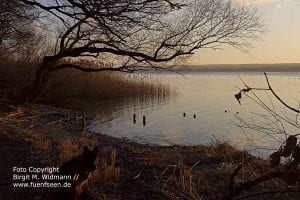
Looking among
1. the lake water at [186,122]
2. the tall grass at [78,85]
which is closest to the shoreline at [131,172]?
the lake water at [186,122]

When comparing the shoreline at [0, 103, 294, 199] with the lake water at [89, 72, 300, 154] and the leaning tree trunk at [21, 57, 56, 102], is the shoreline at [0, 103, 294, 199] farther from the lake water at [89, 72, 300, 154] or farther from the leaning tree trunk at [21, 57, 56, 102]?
the leaning tree trunk at [21, 57, 56, 102]

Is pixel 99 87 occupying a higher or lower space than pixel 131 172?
higher

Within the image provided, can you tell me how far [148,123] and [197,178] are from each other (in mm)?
14391

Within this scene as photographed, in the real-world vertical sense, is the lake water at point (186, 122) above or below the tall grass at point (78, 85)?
below

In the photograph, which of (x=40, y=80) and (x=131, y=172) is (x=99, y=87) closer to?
(x=40, y=80)

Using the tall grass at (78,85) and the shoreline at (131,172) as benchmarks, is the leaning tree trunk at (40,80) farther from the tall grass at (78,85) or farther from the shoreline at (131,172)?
the shoreline at (131,172)

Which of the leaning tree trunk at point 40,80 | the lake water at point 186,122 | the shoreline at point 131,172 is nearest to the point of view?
the shoreline at point 131,172

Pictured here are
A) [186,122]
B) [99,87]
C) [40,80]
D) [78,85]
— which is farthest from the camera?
[99,87]

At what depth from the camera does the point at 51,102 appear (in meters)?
25.1

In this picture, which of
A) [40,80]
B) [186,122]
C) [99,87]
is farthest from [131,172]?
[99,87]

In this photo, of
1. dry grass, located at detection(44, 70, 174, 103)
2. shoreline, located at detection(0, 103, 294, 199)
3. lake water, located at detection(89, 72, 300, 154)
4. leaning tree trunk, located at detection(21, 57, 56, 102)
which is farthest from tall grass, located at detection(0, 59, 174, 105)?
shoreline, located at detection(0, 103, 294, 199)

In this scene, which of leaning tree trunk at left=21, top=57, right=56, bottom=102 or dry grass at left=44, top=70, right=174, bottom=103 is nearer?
leaning tree trunk at left=21, top=57, right=56, bottom=102

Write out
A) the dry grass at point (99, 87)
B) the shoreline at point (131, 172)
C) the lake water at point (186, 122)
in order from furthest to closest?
the dry grass at point (99, 87) < the lake water at point (186, 122) < the shoreline at point (131, 172)

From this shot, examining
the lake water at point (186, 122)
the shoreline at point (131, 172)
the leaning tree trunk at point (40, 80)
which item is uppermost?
the leaning tree trunk at point (40, 80)
